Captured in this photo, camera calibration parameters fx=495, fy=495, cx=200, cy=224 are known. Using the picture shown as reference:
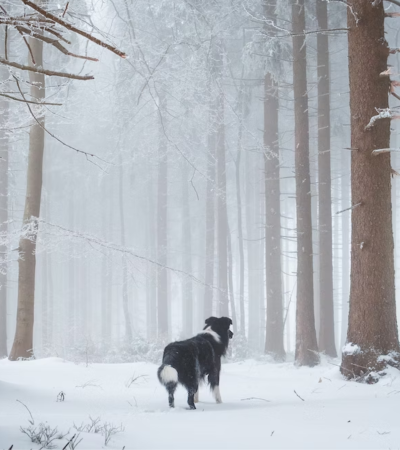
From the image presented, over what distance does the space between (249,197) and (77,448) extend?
105 ft

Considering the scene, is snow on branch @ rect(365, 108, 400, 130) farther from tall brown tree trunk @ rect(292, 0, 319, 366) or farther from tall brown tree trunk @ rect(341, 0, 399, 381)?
tall brown tree trunk @ rect(292, 0, 319, 366)

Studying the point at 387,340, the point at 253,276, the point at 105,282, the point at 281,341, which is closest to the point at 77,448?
the point at 387,340

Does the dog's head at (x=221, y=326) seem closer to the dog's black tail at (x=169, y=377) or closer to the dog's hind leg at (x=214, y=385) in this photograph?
the dog's hind leg at (x=214, y=385)

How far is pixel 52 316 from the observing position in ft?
116

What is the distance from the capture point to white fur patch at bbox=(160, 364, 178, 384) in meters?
4.99

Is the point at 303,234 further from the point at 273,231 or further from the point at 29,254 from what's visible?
the point at 29,254

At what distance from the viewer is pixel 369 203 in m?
7.05

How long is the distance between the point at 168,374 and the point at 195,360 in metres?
0.49

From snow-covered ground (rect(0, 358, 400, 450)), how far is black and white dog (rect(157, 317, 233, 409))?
0.25m

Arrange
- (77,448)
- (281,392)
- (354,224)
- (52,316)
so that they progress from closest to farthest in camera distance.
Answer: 1. (77,448)
2. (281,392)
3. (354,224)
4. (52,316)

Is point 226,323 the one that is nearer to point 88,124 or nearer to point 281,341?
point 281,341

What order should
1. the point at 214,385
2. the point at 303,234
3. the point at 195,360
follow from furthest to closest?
the point at 303,234
the point at 214,385
the point at 195,360

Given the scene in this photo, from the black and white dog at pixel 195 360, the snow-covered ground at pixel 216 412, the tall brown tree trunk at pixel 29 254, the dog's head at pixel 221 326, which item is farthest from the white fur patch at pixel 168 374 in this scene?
the tall brown tree trunk at pixel 29 254

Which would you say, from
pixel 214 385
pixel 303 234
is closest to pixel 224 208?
pixel 303 234
